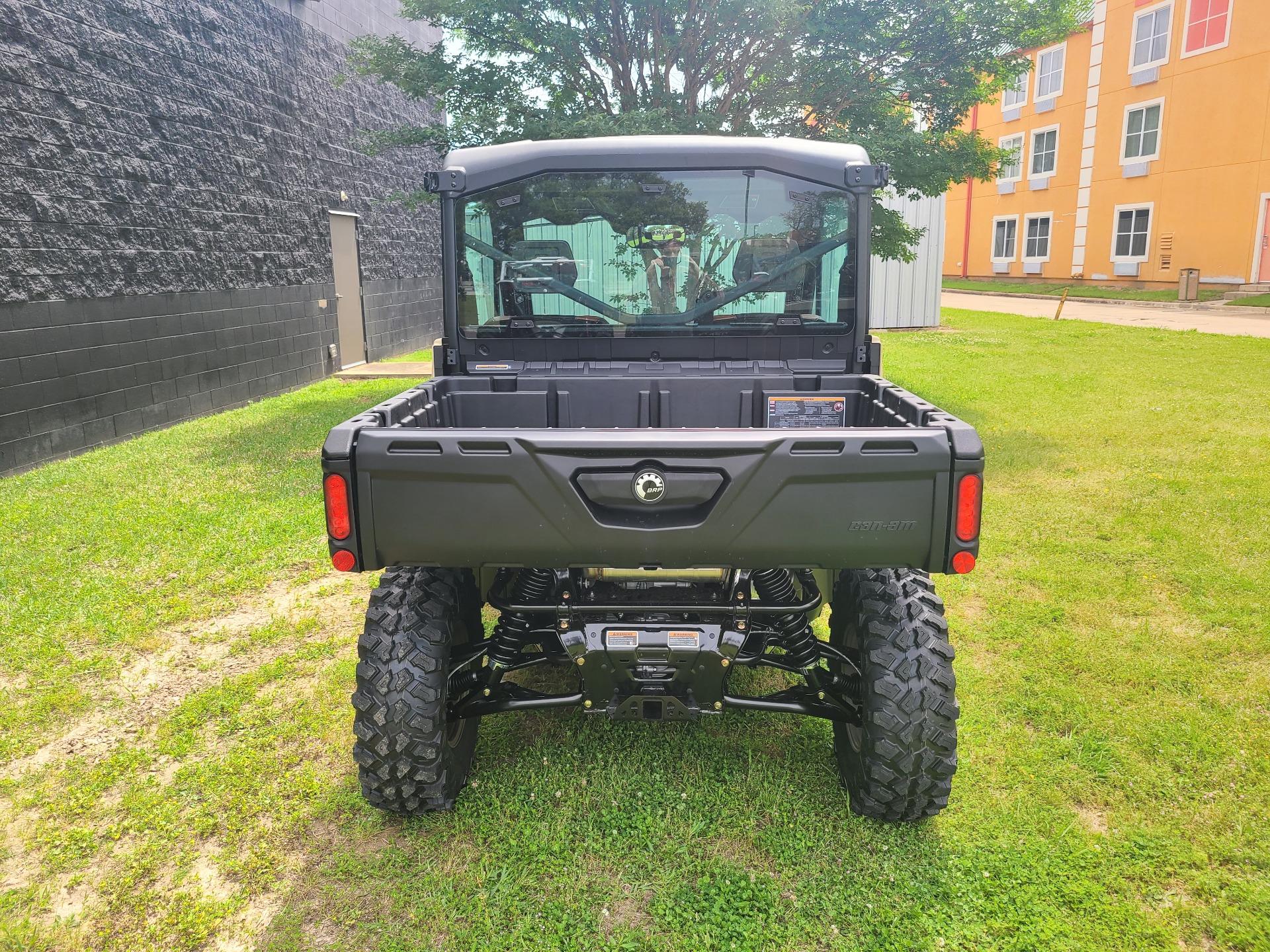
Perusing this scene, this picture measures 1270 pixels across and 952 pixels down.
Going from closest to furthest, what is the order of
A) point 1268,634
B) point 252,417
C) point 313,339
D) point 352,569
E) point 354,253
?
1. point 352,569
2. point 1268,634
3. point 252,417
4. point 313,339
5. point 354,253

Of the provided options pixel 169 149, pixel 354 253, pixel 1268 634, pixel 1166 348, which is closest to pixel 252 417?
pixel 169 149

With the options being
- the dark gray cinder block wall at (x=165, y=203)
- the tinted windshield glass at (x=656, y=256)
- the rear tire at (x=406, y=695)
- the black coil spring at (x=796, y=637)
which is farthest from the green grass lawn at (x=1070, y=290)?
the rear tire at (x=406, y=695)

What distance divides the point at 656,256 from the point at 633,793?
216 cm

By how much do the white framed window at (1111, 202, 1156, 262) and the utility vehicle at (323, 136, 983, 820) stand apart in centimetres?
2533

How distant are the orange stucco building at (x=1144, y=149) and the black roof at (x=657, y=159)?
56.2ft

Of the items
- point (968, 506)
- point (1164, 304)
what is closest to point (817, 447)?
point (968, 506)

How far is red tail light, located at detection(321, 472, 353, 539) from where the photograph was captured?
8.42 feet

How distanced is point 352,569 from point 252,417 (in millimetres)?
8010

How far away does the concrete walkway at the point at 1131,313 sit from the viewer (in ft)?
57.2

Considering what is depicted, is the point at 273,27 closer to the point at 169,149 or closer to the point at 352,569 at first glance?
the point at 169,149

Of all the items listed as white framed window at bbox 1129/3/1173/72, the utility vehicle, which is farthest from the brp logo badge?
white framed window at bbox 1129/3/1173/72

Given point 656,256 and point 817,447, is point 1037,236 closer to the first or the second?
point 656,256

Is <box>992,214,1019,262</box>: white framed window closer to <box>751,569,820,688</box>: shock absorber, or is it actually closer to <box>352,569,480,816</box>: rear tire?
<box>751,569,820,688</box>: shock absorber

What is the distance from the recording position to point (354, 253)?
539 inches
